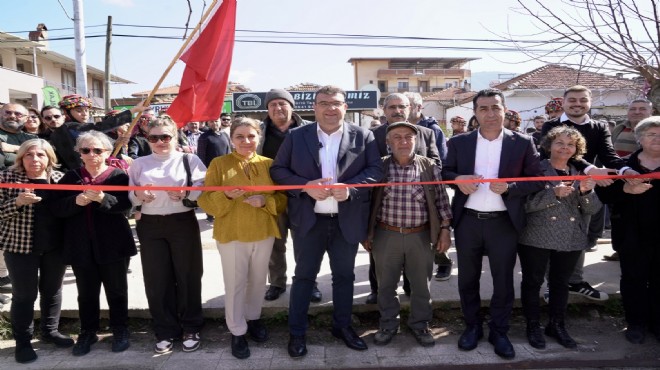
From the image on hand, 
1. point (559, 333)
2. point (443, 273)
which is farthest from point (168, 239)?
point (559, 333)

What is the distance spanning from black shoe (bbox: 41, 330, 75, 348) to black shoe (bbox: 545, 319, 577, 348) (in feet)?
13.9

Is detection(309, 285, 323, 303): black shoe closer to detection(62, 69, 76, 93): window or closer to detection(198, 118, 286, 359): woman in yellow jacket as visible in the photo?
detection(198, 118, 286, 359): woman in yellow jacket

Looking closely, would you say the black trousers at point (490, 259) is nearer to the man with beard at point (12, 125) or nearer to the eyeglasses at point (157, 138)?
the eyeglasses at point (157, 138)

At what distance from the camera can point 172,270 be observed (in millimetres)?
3678

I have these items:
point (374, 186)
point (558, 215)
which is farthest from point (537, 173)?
point (374, 186)

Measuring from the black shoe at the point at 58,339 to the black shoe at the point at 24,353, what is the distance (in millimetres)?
181

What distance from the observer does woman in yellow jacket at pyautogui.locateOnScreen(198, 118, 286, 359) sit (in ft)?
11.2

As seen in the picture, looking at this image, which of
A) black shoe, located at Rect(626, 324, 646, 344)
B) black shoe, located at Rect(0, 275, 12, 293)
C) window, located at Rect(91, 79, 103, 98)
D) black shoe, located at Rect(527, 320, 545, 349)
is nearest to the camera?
black shoe, located at Rect(527, 320, 545, 349)

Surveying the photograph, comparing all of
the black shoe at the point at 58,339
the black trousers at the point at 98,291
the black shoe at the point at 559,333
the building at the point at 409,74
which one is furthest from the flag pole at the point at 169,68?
the building at the point at 409,74

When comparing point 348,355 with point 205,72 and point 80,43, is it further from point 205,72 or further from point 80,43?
point 80,43

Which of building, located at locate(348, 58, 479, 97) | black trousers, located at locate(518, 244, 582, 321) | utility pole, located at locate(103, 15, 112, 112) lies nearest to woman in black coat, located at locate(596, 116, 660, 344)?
black trousers, located at locate(518, 244, 582, 321)

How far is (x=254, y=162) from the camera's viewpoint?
3596mm

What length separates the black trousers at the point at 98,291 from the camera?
3.58 metres

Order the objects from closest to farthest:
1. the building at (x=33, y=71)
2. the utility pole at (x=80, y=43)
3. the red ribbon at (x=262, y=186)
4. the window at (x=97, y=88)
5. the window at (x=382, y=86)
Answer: the red ribbon at (x=262, y=186)
the utility pole at (x=80, y=43)
the building at (x=33, y=71)
the window at (x=97, y=88)
the window at (x=382, y=86)
